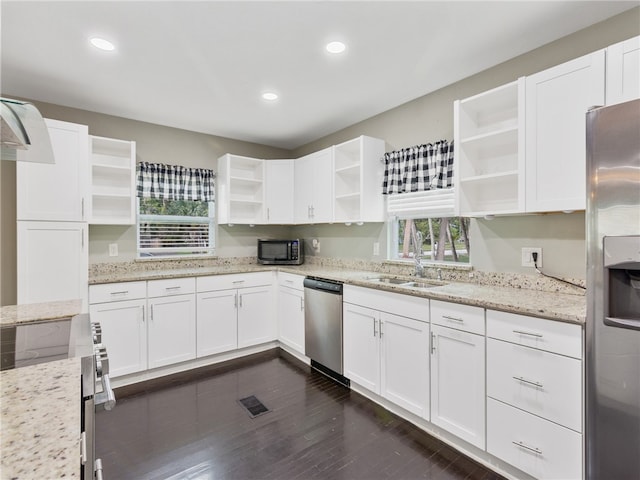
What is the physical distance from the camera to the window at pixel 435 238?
9.09 feet

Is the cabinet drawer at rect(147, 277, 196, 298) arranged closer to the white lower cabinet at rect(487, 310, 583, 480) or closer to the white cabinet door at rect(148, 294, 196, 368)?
the white cabinet door at rect(148, 294, 196, 368)

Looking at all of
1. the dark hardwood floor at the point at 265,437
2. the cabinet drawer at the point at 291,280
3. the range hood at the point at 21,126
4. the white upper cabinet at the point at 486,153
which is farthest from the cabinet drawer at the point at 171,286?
the white upper cabinet at the point at 486,153

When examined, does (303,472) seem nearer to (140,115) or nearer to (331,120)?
(331,120)

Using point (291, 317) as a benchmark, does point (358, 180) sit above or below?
above

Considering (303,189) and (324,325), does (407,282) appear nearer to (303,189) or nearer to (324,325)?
(324,325)

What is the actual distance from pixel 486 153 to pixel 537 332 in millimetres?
1377

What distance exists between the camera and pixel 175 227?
387 cm

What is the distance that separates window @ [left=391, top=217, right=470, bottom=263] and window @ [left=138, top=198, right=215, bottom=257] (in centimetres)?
227

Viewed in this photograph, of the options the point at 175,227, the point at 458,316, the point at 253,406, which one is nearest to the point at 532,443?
the point at 458,316

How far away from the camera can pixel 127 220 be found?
10.8 feet

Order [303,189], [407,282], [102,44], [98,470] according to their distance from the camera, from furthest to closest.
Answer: [303,189] → [407,282] → [102,44] → [98,470]

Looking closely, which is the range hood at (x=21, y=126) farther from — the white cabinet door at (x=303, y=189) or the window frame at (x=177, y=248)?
the white cabinet door at (x=303, y=189)

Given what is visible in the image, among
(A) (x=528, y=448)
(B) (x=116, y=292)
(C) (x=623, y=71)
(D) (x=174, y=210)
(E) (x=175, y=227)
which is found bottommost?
(A) (x=528, y=448)

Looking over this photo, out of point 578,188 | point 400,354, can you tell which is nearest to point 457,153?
point 578,188
